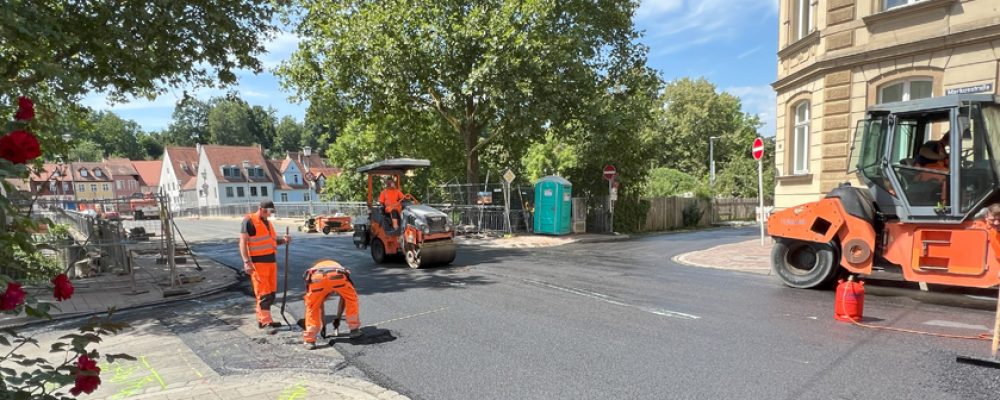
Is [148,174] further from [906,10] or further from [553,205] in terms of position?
[906,10]

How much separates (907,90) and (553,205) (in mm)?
10755

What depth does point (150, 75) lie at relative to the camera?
10625mm

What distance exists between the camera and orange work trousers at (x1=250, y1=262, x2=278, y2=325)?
21.1 feet

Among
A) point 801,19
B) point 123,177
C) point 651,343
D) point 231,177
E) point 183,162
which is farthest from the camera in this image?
point 123,177

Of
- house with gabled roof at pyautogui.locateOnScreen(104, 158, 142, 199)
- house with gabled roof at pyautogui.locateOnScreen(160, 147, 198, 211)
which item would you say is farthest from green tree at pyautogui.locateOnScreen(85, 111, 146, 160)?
house with gabled roof at pyautogui.locateOnScreen(160, 147, 198, 211)

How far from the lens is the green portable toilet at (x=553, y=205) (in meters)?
19.3

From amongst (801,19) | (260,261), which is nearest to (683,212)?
(801,19)

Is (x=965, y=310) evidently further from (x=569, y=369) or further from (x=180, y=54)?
(x=180, y=54)

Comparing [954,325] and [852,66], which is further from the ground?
[852,66]

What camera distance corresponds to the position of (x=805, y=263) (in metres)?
8.55

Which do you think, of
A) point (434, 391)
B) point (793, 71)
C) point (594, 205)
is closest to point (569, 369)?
point (434, 391)

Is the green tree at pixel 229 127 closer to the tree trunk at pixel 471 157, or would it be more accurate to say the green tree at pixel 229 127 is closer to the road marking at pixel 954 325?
the tree trunk at pixel 471 157

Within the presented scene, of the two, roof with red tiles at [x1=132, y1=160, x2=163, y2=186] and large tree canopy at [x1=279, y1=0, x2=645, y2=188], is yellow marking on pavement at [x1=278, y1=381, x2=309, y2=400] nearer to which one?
large tree canopy at [x1=279, y1=0, x2=645, y2=188]

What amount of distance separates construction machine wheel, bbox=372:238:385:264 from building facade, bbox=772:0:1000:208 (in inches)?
408
